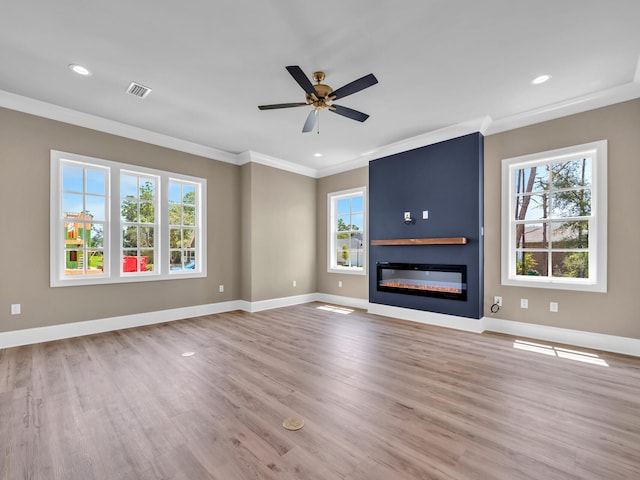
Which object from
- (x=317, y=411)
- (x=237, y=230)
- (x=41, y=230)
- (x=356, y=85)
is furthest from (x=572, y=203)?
(x=41, y=230)

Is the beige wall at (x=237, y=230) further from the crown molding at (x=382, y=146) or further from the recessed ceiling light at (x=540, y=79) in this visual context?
→ the recessed ceiling light at (x=540, y=79)

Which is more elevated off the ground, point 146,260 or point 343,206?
point 343,206

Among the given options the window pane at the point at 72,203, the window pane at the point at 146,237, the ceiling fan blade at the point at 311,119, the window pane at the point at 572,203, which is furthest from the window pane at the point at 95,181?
the window pane at the point at 572,203

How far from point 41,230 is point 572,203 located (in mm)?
6718

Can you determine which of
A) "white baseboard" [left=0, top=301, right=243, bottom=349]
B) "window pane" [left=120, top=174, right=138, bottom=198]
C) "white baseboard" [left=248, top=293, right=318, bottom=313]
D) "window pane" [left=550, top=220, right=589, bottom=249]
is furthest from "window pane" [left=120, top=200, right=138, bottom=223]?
"window pane" [left=550, top=220, right=589, bottom=249]

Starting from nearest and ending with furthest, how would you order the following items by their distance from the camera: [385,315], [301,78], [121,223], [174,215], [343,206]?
[301,78]
[121,223]
[174,215]
[385,315]
[343,206]

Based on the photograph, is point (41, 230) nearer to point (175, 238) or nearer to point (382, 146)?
point (175, 238)

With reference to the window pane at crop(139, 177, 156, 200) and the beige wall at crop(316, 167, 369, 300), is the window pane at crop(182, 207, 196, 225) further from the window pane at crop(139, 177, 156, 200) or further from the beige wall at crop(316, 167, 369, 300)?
the beige wall at crop(316, 167, 369, 300)

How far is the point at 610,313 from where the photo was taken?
339cm

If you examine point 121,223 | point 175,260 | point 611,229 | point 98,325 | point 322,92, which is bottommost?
point 98,325

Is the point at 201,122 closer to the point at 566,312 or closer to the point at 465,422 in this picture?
the point at 465,422

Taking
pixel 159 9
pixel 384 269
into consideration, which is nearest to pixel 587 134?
pixel 384 269

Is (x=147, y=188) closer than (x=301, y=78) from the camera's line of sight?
No

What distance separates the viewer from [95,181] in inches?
165
